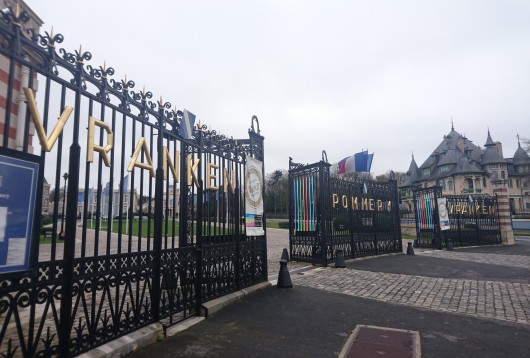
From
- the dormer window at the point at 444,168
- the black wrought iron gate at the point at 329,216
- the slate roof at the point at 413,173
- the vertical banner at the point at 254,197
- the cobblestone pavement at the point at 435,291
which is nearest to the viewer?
the cobblestone pavement at the point at 435,291

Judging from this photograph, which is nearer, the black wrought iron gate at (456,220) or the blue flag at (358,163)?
the blue flag at (358,163)

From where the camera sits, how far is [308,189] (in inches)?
503

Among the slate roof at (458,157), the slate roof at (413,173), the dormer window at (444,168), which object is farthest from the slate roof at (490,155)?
the slate roof at (413,173)

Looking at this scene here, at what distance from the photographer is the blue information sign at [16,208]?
282 cm

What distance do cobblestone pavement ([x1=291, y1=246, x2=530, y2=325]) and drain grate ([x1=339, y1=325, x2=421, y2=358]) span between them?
2.03 m

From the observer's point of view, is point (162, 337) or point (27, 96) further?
point (162, 337)

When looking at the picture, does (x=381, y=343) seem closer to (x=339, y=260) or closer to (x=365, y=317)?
(x=365, y=317)

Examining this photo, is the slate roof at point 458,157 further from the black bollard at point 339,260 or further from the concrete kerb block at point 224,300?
the concrete kerb block at point 224,300

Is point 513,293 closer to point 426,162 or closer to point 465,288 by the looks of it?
point 465,288

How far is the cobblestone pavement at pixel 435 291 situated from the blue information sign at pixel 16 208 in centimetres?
650

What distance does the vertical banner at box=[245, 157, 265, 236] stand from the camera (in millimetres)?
7539

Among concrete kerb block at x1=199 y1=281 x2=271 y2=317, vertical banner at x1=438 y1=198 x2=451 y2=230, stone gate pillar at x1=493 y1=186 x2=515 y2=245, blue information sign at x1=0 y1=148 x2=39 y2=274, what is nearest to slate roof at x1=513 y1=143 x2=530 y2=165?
stone gate pillar at x1=493 y1=186 x2=515 y2=245

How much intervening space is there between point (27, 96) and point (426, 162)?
244ft

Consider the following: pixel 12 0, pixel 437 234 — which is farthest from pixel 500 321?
pixel 437 234
